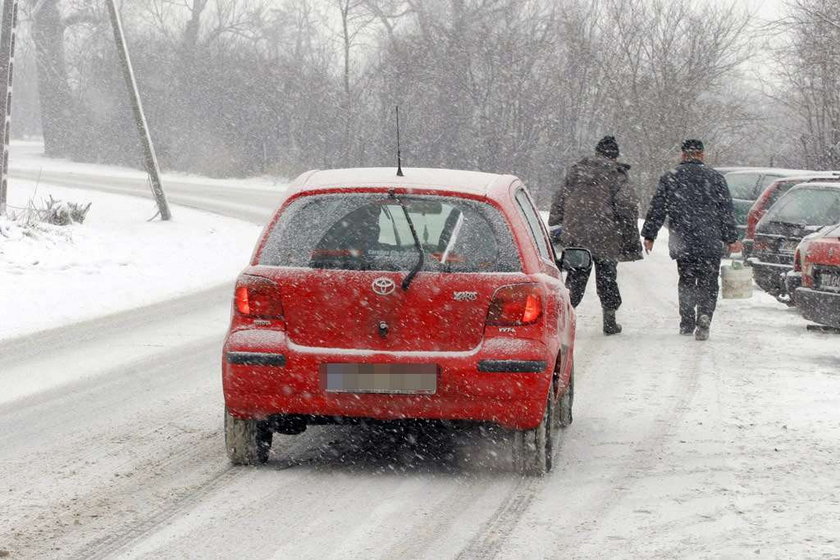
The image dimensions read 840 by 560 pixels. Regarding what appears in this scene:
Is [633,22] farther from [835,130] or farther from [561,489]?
[561,489]

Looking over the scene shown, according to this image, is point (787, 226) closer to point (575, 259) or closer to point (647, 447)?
point (575, 259)

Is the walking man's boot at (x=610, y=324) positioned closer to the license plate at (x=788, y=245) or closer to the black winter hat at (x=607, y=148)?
the black winter hat at (x=607, y=148)

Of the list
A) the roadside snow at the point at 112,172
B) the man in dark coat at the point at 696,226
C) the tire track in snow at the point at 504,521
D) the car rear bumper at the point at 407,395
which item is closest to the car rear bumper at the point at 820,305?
the man in dark coat at the point at 696,226

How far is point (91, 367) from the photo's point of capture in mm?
10141

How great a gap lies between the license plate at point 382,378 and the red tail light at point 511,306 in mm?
375

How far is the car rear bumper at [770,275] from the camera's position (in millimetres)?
15163

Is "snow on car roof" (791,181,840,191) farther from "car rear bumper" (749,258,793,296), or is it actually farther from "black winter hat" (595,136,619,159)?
"black winter hat" (595,136,619,159)

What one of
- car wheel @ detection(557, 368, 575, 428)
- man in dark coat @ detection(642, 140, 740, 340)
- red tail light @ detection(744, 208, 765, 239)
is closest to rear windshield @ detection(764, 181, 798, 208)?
red tail light @ detection(744, 208, 765, 239)

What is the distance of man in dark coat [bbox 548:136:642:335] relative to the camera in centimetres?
1197

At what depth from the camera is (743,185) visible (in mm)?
22250

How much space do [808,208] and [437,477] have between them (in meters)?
9.94

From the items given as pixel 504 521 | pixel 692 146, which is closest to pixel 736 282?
pixel 692 146

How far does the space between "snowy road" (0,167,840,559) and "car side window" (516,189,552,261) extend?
107cm

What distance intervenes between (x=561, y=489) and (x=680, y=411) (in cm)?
229
